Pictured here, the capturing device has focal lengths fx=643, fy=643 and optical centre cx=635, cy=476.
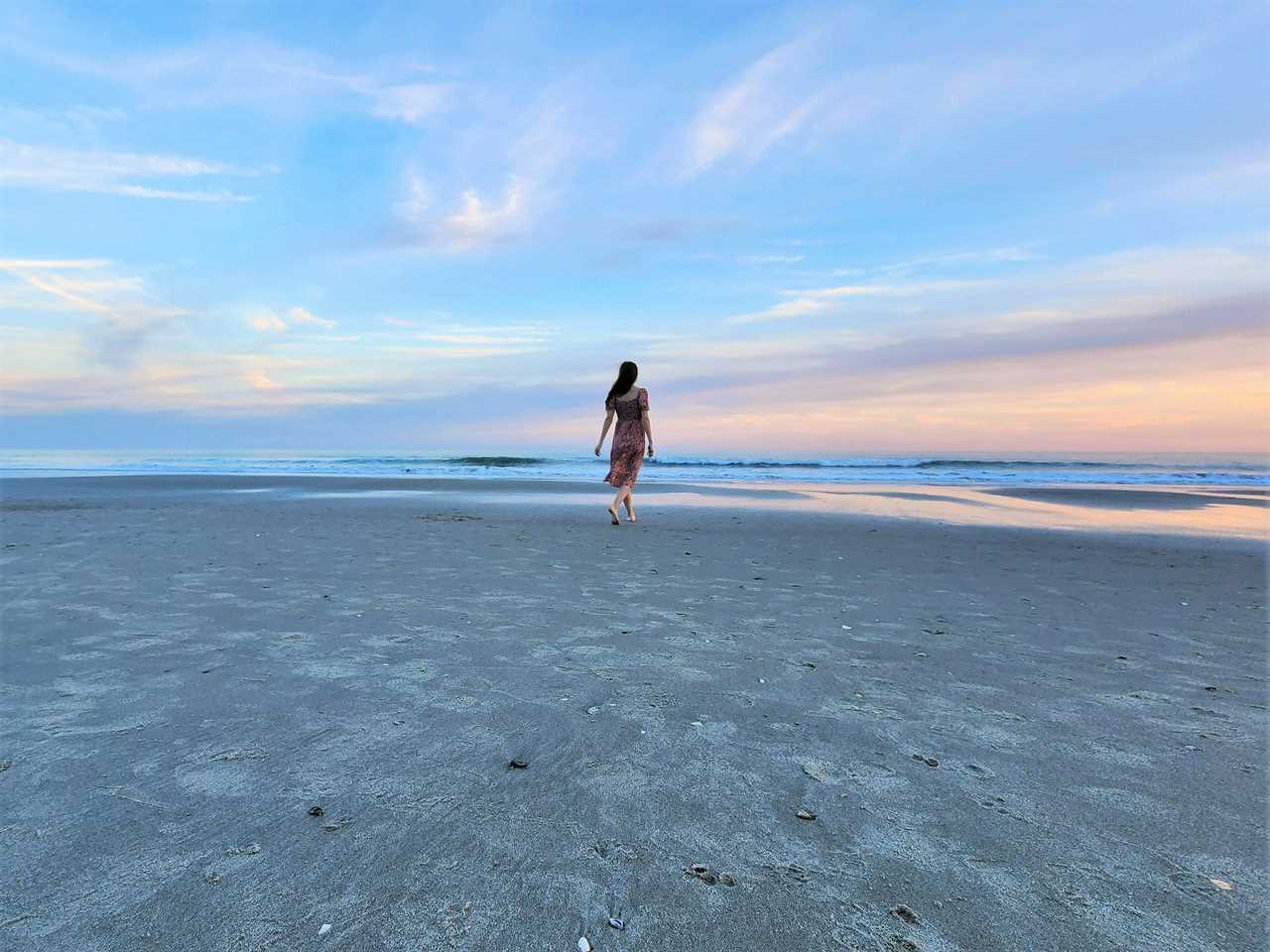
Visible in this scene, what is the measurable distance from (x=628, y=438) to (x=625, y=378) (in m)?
1.09

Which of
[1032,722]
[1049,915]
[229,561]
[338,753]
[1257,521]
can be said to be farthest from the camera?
[1257,521]

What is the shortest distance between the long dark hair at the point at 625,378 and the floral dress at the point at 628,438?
17 centimetres

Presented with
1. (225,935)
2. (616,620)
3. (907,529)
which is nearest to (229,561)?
(616,620)

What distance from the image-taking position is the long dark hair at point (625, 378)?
10.8 meters

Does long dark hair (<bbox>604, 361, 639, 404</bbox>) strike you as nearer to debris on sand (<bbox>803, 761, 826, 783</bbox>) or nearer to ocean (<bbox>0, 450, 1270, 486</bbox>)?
debris on sand (<bbox>803, 761, 826, 783</bbox>)

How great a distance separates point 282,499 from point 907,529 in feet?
47.0

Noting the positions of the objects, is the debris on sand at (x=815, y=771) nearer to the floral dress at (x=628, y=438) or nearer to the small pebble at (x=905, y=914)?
the small pebble at (x=905, y=914)

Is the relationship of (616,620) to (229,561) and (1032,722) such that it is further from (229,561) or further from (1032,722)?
(229,561)

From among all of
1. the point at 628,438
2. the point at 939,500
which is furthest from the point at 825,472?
the point at 628,438

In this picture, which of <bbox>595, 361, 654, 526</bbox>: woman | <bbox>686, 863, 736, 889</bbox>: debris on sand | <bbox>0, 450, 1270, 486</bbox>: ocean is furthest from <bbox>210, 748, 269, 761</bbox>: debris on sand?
<bbox>0, 450, 1270, 486</bbox>: ocean

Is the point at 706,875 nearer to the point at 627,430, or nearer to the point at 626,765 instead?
the point at 626,765

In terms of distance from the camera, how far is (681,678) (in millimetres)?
3447

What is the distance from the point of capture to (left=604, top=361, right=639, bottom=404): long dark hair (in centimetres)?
1078

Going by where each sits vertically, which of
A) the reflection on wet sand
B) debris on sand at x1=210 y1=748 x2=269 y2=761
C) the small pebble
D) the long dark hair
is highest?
the long dark hair
